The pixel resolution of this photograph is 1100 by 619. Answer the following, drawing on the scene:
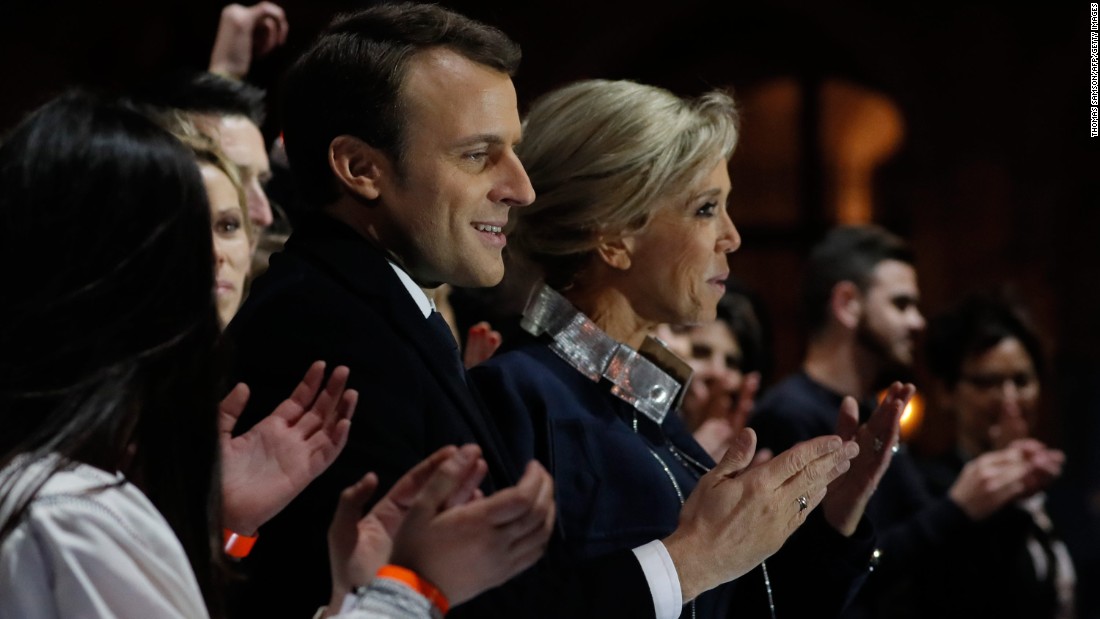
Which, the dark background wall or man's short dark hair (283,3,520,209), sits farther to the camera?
the dark background wall

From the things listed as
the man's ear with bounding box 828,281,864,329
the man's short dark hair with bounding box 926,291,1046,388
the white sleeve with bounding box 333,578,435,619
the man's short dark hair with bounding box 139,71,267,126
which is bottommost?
the man's short dark hair with bounding box 926,291,1046,388

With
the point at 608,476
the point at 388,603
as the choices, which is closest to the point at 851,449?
the point at 608,476

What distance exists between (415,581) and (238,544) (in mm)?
456

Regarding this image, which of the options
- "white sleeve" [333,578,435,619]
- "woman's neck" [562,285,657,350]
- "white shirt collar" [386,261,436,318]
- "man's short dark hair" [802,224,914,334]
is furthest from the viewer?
"man's short dark hair" [802,224,914,334]

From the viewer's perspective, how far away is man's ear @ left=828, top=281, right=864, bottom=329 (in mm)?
4879

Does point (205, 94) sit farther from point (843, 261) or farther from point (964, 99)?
point (964, 99)

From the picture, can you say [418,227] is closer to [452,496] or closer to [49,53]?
[452,496]

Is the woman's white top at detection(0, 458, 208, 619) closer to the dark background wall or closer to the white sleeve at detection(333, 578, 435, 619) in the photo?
the white sleeve at detection(333, 578, 435, 619)

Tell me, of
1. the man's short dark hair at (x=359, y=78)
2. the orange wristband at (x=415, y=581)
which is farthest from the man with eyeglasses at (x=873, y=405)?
the orange wristband at (x=415, y=581)

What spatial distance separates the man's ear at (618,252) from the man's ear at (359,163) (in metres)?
0.53

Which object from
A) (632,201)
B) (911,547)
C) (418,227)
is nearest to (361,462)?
(418,227)

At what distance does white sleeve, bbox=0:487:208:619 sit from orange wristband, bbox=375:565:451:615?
0.22 m

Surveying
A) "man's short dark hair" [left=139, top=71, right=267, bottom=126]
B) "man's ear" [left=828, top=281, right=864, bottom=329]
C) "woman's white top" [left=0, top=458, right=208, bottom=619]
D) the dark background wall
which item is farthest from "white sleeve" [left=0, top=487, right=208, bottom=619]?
the dark background wall

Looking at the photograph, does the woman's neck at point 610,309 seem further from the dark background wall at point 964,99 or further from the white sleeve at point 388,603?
the dark background wall at point 964,99
